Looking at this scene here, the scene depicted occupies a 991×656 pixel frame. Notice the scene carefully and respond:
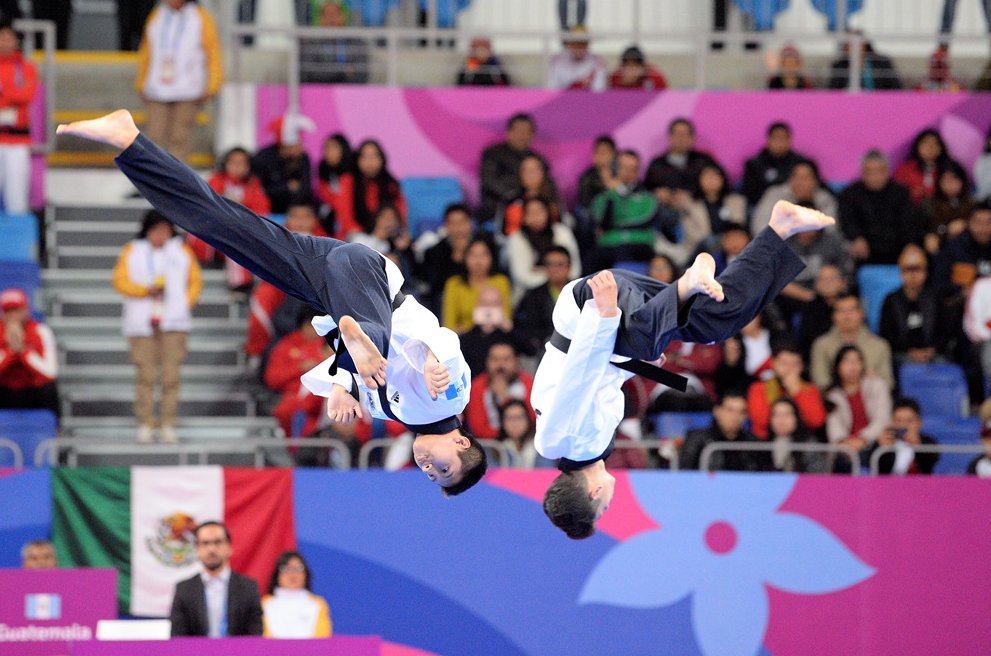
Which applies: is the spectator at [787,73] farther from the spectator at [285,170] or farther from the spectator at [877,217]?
the spectator at [285,170]

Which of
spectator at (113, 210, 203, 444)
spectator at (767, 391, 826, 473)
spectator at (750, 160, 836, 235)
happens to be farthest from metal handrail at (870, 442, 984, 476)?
spectator at (113, 210, 203, 444)

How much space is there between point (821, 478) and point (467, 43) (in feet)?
25.3

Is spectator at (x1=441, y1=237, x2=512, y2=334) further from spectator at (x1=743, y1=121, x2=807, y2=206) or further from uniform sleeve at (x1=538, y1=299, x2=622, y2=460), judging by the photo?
uniform sleeve at (x1=538, y1=299, x2=622, y2=460)

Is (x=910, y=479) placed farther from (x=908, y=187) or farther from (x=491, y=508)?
(x=908, y=187)

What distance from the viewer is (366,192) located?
47.9 ft

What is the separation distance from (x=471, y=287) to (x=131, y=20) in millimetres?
6217

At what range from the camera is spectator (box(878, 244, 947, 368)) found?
14.0m

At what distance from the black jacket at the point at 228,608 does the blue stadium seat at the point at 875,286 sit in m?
6.63

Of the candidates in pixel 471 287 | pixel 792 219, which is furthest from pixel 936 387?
pixel 792 219

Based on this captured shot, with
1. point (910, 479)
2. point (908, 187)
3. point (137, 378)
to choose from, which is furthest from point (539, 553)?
point (908, 187)

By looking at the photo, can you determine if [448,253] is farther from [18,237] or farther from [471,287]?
[18,237]


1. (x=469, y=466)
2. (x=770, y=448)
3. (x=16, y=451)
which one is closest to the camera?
(x=469, y=466)

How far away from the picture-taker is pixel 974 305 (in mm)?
13820

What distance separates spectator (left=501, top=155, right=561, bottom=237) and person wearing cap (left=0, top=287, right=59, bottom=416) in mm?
4171
